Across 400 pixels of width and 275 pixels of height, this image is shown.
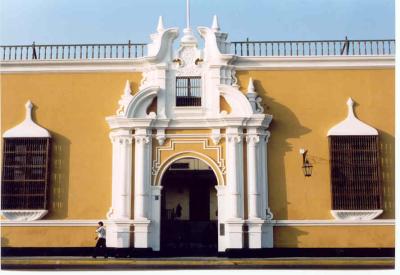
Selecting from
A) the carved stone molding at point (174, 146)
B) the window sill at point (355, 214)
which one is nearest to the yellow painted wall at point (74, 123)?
the carved stone molding at point (174, 146)

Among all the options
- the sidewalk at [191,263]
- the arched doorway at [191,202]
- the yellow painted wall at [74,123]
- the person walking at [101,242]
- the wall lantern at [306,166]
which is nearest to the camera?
the sidewalk at [191,263]

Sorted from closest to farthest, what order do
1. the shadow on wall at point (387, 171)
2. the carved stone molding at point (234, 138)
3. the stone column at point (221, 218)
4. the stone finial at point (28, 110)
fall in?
the stone column at point (221, 218) < the shadow on wall at point (387, 171) < the carved stone molding at point (234, 138) < the stone finial at point (28, 110)

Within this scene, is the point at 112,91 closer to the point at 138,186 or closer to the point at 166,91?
the point at 166,91

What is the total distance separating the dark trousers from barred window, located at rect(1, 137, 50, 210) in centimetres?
200

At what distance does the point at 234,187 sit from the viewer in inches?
676

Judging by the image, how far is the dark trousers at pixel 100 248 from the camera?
666 inches

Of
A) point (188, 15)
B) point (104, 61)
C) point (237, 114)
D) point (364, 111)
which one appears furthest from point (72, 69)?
point (364, 111)

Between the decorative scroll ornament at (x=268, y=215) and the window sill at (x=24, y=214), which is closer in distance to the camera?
the decorative scroll ornament at (x=268, y=215)

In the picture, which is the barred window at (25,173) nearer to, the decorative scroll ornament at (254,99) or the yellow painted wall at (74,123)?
the yellow painted wall at (74,123)

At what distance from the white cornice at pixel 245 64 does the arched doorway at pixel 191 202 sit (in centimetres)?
458

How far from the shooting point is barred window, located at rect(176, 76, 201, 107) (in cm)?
1789

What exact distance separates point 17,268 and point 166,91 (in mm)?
6397

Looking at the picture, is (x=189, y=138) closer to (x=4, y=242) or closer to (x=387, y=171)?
(x=387, y=171)

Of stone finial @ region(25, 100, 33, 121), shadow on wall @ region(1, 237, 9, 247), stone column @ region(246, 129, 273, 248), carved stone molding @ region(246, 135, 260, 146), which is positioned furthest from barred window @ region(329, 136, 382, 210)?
shadow on wall @ region(1, 237, 9, 247)
